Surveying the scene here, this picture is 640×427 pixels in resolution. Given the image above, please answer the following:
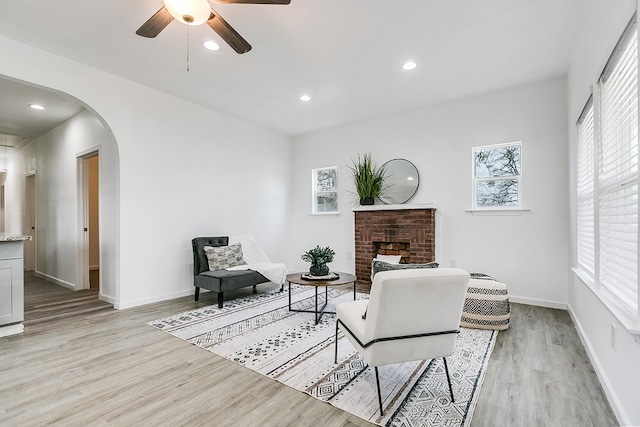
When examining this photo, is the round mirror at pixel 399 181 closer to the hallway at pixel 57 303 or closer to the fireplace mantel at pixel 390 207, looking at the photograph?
the fireplace mantel at pixel 390 207

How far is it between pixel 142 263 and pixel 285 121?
332 centimetres

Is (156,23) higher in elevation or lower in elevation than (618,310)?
higher

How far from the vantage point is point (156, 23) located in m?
2.35

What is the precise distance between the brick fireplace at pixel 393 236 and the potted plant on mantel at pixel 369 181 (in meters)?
0.25

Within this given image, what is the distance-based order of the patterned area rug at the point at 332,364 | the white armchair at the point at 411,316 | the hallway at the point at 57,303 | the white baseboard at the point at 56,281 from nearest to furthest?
the white armchair at the point at 411,316, the patterned area rug at the point at 332,364, the hallway at the point at 57,303, the white baseboard at the point at 56,281

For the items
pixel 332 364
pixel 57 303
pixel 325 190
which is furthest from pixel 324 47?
pixel 57 303

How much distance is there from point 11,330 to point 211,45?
3498 mm

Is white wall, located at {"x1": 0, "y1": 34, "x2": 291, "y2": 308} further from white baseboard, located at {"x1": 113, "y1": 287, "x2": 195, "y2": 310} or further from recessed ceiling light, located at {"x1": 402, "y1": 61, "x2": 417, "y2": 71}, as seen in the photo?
recessed ceiling light, located at {"x1": 402, "y1": 61, "x2": 417, "y2": 71}

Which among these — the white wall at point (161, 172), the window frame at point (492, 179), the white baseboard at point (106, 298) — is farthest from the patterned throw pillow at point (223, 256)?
the window frame at point (492, 179)

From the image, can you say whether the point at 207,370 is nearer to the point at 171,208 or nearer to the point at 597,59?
the point at 171,208

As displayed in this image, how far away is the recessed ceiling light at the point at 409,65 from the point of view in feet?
11.7

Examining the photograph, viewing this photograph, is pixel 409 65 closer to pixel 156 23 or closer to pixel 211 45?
pixel 211 45

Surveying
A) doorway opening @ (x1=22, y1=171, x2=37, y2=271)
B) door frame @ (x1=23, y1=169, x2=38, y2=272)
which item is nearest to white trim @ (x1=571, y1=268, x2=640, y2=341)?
door frame @ (x1=23, y1=169, x2=38, y2=272)

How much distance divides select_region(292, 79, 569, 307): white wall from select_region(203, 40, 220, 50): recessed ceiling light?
10.2 ft
